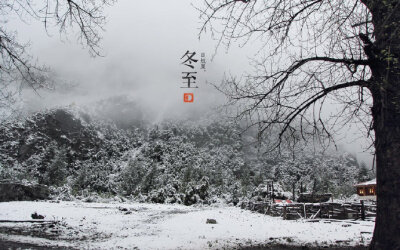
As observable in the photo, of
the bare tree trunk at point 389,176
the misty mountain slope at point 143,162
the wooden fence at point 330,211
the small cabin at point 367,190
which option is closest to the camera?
the bare tree trunk at point 389,176

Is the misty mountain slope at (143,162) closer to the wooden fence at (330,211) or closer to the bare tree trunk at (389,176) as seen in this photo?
the bare tree trunk at (389,176)

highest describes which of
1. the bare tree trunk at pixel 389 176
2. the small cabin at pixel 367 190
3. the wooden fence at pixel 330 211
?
the bare tree trunk at pixel 389 176

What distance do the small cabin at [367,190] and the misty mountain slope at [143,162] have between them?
5162 millimetres

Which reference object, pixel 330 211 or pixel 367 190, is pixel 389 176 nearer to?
pixel 330 211

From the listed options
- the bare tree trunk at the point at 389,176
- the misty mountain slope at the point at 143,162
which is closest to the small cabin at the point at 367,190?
the misty mountain slope at the point at 143,162

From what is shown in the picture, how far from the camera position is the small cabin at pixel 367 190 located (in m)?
38.1

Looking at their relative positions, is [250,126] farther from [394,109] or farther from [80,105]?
[80,105]

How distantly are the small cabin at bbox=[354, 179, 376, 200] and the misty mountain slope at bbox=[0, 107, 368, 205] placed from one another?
5.16 m

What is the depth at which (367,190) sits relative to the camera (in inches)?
1586

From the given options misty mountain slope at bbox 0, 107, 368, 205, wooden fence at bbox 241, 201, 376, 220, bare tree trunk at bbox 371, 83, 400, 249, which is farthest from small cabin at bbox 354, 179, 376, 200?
bare tree trunk at bbox 371, 83, 400, 249

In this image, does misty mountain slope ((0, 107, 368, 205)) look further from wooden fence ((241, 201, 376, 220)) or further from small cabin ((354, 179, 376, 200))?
small cabin ((354, 179, 376, 200))

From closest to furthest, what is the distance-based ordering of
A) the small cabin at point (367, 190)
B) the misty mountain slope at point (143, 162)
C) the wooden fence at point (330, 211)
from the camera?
the wooden fence at point (330, 211), the small cabin at point (367, 190), the misty mountain slope at point (143, 162)

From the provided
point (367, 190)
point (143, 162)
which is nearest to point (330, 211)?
point (367, 190)

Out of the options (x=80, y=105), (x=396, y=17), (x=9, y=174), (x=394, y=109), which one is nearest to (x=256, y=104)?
(x=394, y=109)
